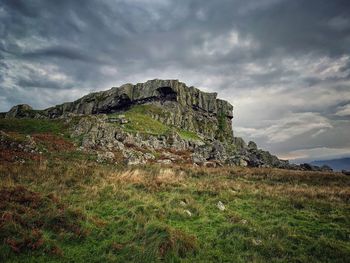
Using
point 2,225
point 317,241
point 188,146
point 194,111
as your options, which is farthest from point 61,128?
point 194,111

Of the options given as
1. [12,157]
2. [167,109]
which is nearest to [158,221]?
[12,157]

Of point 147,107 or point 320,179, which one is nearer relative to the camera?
point 320,179

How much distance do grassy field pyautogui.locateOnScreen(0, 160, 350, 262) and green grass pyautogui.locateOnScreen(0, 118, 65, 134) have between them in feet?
104

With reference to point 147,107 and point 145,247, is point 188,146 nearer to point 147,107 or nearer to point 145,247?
point 147,107

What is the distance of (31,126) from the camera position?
52719 mm

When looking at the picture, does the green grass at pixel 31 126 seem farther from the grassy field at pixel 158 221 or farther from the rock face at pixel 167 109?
the grassy field at pixel 158 221

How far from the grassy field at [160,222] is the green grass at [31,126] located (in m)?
31.6

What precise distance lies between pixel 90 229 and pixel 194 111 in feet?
414

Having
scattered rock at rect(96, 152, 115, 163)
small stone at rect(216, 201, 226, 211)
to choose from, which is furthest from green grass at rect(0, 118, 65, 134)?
small stone at rect(216, 201, 226, 211)

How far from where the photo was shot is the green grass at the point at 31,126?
162 feet

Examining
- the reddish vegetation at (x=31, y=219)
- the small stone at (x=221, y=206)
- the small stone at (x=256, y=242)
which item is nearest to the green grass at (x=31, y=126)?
the reddish vegetation at (x=31, y=219)

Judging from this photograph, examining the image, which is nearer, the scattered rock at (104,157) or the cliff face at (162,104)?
the scattered rock at (104,157)

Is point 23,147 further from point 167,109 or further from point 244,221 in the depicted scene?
point 167,109

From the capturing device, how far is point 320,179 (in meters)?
30.1
